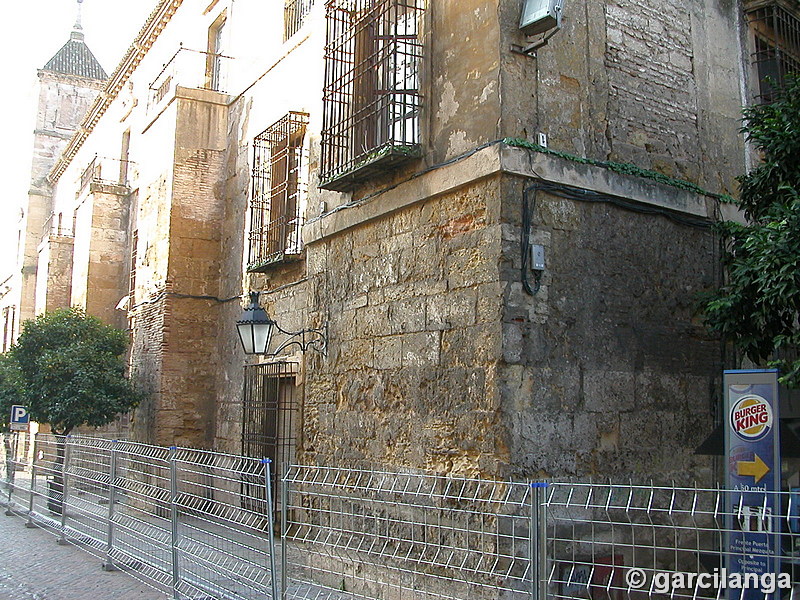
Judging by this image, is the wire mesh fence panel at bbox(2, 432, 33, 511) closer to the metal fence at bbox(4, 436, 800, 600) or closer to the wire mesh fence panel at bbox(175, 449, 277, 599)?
the metal fence at bbox(4, 436, 800, 600)

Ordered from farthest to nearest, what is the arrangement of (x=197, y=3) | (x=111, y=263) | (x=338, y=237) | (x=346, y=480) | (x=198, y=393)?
(x=111, y=263), (x=197, y=3), (x=198, y=393), (x=338, y=237), (x=346, y=480)

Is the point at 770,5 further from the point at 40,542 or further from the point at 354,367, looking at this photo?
the point at 40,542

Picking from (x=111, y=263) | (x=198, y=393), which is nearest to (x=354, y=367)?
→ (x=198, y=393)

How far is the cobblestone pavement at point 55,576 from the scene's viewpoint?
6973mm

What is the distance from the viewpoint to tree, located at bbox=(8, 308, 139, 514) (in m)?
12.2

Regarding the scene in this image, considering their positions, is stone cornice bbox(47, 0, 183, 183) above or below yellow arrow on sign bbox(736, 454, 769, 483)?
above

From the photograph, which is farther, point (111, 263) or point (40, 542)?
point (111, 263)

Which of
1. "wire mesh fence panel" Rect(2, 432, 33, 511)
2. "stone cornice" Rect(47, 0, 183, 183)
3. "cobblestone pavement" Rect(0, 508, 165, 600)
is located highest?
"stone cornice" Rect(47, 0, 183, 183)

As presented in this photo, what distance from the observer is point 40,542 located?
9844mm

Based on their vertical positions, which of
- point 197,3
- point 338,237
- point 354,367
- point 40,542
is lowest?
point 40,542

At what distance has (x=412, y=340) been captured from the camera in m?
6.57

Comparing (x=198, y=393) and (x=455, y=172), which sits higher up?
(x=455, y=172)

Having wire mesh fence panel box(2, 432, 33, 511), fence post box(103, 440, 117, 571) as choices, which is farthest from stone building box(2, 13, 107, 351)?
fence post box(103, 440, 117, 571)

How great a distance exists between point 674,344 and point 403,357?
86.5 inches
